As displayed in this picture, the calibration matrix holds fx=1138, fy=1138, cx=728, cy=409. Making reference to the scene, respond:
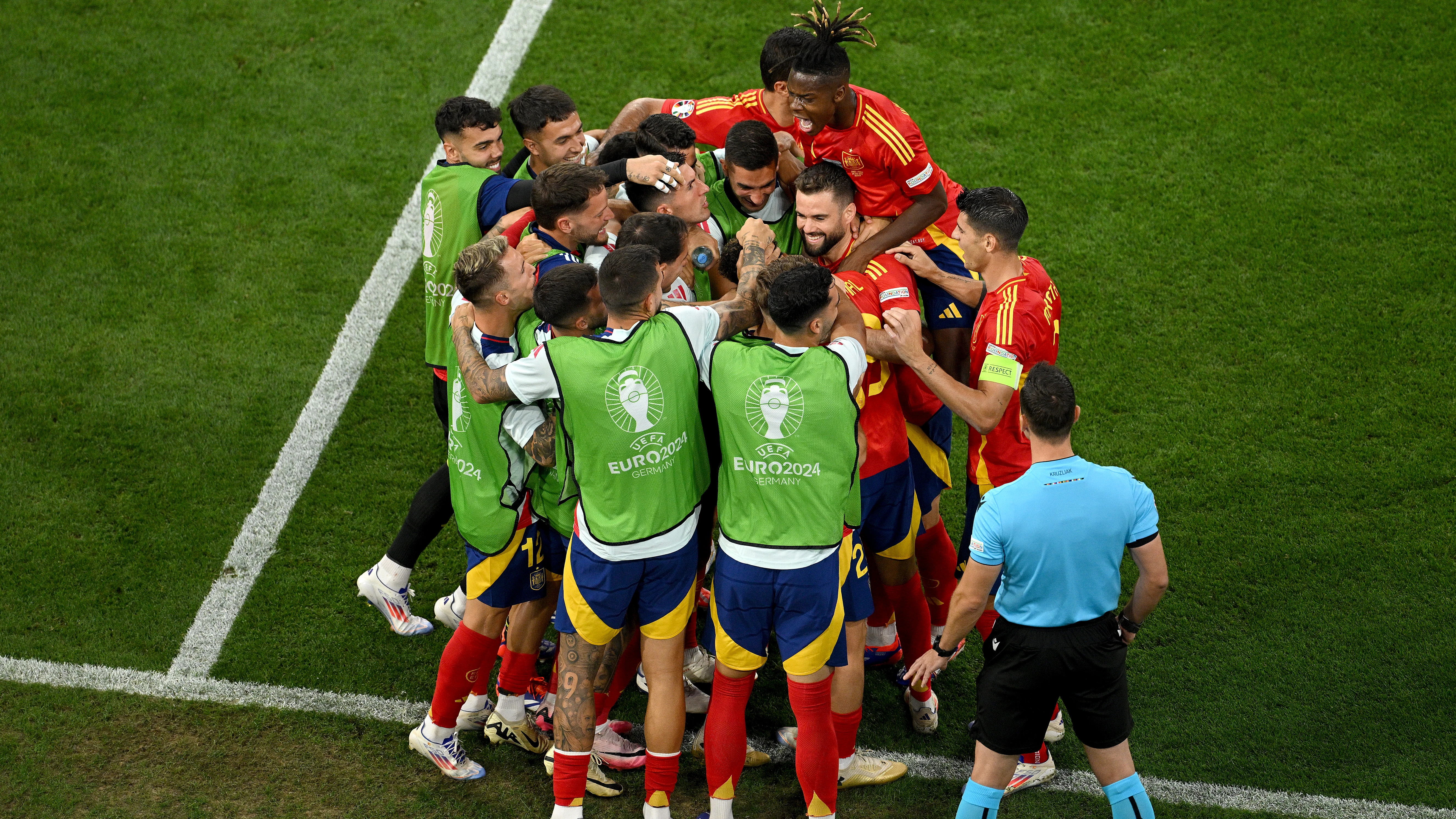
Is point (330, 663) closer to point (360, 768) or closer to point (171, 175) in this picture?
point (360, 768)

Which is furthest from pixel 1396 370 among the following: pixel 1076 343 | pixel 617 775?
pixel 617 775

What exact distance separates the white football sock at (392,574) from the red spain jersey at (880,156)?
9.06 feet

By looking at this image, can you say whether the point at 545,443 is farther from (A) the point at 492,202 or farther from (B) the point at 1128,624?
(B) the point at 1128,624

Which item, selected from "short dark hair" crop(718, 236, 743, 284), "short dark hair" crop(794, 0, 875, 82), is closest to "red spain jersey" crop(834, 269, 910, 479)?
"short dark hair" crop(718, 236, 743, 284)

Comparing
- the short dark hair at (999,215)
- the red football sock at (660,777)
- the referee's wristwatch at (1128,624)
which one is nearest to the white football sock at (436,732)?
the red football sock at (660,777)

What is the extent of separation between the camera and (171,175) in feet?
25.7

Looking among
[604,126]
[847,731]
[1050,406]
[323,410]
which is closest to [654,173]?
[1050,406]

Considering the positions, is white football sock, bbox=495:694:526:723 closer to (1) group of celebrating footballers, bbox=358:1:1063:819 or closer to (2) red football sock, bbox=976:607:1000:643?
(1) group of celebrating footballers, bbox=358:1:1063:819

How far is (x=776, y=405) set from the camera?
156 inches

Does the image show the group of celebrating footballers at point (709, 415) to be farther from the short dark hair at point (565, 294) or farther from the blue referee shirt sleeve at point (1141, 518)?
the blue referee shirt sleeve at point (1141, 518)

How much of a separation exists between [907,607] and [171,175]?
5.95 meters

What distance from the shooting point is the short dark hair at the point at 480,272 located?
431cm

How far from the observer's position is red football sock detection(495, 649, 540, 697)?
4.91 m

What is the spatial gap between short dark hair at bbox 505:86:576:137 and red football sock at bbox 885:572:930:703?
2.67 metres
